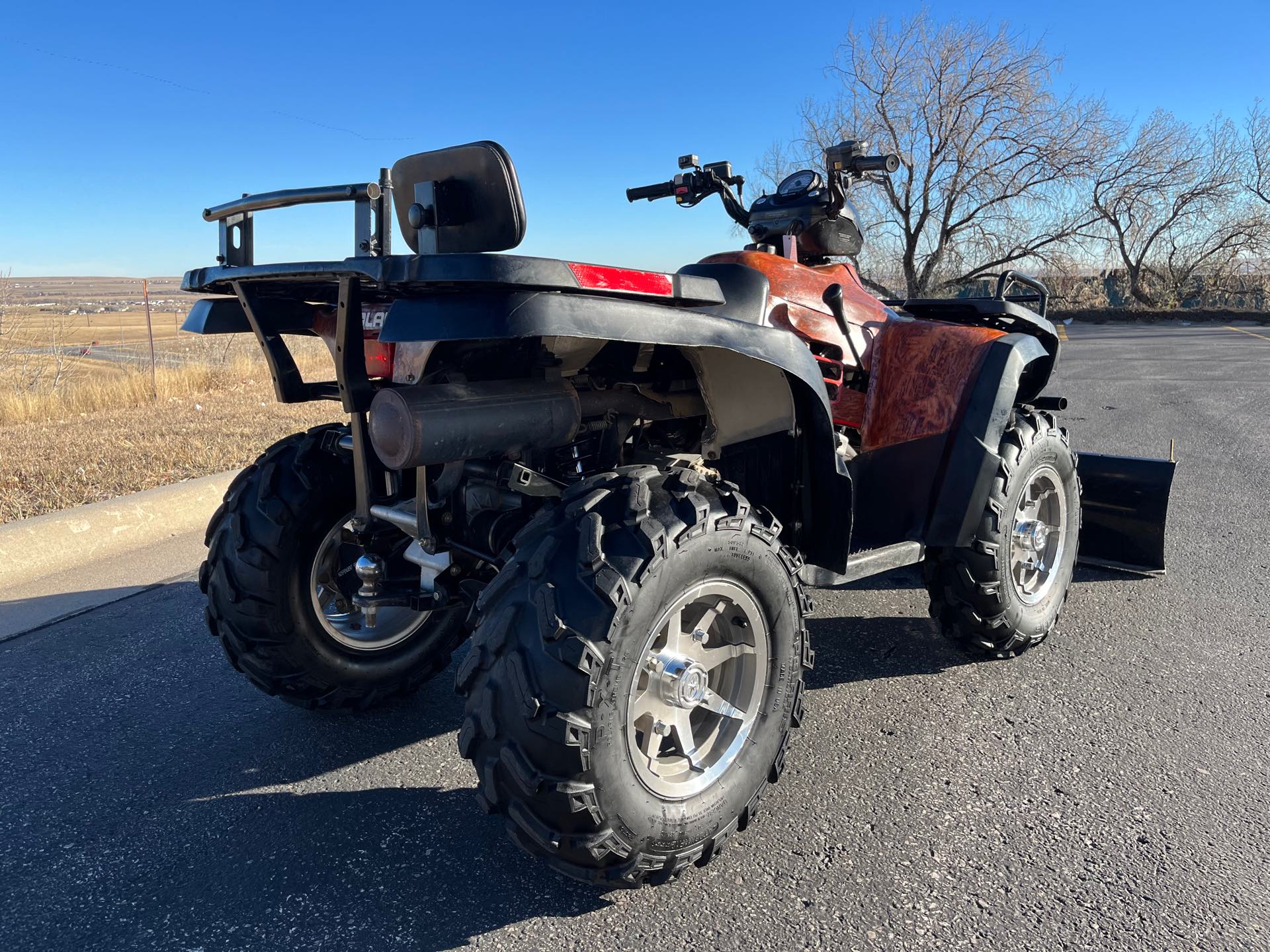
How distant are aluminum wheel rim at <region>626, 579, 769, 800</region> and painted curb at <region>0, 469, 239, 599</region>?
4.06m

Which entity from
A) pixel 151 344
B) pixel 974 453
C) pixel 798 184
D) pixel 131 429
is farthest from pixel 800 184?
pixel 151 344

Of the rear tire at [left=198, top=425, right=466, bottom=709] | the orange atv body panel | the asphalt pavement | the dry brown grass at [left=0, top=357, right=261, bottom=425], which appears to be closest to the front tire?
the asphalt pavement

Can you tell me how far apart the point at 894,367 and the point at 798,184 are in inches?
35.3

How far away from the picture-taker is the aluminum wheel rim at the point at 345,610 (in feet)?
10.7

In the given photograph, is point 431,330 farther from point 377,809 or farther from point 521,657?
point 377,809

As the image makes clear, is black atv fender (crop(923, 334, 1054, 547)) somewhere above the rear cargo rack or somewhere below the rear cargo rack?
below

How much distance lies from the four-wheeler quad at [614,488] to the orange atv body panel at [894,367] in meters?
0.01

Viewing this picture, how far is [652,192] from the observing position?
4.26 metres

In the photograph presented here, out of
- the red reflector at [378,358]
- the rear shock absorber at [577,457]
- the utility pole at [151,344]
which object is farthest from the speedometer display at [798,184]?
the utility pole at [151,344]

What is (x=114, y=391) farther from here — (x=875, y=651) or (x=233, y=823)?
(x=875, y=651)

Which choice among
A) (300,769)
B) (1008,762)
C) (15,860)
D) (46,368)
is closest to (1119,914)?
(1008,762)

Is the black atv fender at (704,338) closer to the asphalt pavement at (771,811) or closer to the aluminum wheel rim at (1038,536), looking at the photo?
the asphalt pavement at (771,811)

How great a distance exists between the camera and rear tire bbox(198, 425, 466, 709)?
3.07 m

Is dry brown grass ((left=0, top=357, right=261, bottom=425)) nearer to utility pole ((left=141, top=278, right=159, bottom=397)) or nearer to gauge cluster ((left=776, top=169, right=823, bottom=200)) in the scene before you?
utility pole ((left=141, top=278, right=159, bottom=397))
